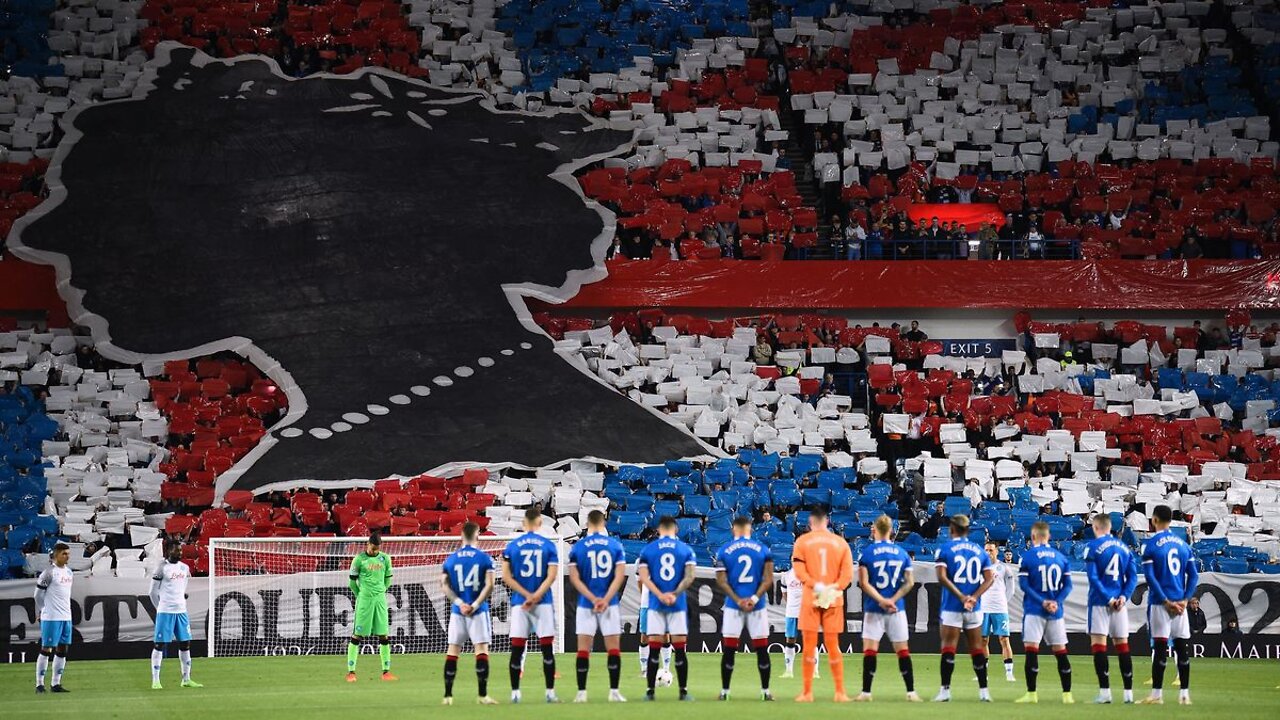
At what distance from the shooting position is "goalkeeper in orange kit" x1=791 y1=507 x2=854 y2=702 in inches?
620

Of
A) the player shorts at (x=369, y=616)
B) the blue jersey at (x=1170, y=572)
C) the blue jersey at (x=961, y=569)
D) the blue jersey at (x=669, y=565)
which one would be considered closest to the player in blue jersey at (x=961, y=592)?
the blue jersey at (x=961, y=569)

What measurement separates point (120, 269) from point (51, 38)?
10209 mm

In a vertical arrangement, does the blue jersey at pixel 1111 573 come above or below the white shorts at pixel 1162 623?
above

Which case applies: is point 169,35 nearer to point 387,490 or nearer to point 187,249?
point 187,249

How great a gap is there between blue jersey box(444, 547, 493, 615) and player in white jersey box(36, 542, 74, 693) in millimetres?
5658

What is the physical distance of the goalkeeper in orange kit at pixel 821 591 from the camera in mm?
15742

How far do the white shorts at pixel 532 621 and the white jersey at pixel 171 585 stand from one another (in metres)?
5.52

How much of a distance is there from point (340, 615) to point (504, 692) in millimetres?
6679

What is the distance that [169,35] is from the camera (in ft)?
127

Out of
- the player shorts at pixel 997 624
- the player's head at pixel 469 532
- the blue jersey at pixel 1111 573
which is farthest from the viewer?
the player shorts at pixel 997 624

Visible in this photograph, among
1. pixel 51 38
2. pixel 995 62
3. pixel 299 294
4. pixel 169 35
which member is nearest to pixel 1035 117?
pixel 995 62

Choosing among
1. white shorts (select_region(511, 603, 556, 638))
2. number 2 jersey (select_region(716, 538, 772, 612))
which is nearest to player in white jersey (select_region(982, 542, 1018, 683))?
number 2 jersey (select_region(716, 538, 772, 612))

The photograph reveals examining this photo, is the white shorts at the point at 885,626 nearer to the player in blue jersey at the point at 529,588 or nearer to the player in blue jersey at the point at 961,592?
the player in blue jersey at the point at 961,592

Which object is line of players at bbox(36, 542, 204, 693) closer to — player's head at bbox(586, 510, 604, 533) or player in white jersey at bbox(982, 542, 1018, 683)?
player's head at bbox(586, 510, 604, 533)
